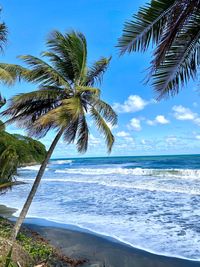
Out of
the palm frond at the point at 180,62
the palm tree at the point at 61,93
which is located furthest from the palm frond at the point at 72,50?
the palm frond at the point at 180,62

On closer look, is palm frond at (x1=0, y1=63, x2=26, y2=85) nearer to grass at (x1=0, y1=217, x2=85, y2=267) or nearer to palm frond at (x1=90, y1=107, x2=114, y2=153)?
palm frond at (x1=90, y1=107, x2=114, y2=153)

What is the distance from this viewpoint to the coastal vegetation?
879cm

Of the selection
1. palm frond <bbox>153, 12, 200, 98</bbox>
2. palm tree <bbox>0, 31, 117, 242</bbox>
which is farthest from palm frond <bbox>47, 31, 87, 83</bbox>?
palm frond <bbox>153, 12, 200, 98</bbox>

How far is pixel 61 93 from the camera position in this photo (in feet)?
29.5

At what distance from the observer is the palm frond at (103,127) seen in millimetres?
9352

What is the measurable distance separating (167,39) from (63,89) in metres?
5.19

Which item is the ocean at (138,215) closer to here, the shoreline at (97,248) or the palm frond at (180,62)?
the shoreline at (97,248)

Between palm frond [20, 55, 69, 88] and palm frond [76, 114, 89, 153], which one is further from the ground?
palm frond [20, 55, 69, 88]

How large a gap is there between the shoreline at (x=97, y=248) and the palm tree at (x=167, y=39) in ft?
16.5

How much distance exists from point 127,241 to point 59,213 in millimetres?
5466

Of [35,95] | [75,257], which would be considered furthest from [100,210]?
[35,95]

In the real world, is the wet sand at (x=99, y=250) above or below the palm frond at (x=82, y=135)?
below

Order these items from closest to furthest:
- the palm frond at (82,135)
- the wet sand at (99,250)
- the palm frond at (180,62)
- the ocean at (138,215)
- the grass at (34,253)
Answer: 1. the palm frond at (180,62)
2. the grass at (34,253)
3. the wet sand at (99,250)
4. the palm frond at (82,135)
5. the ocean at (138,215)

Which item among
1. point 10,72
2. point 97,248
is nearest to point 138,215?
point 97,248
